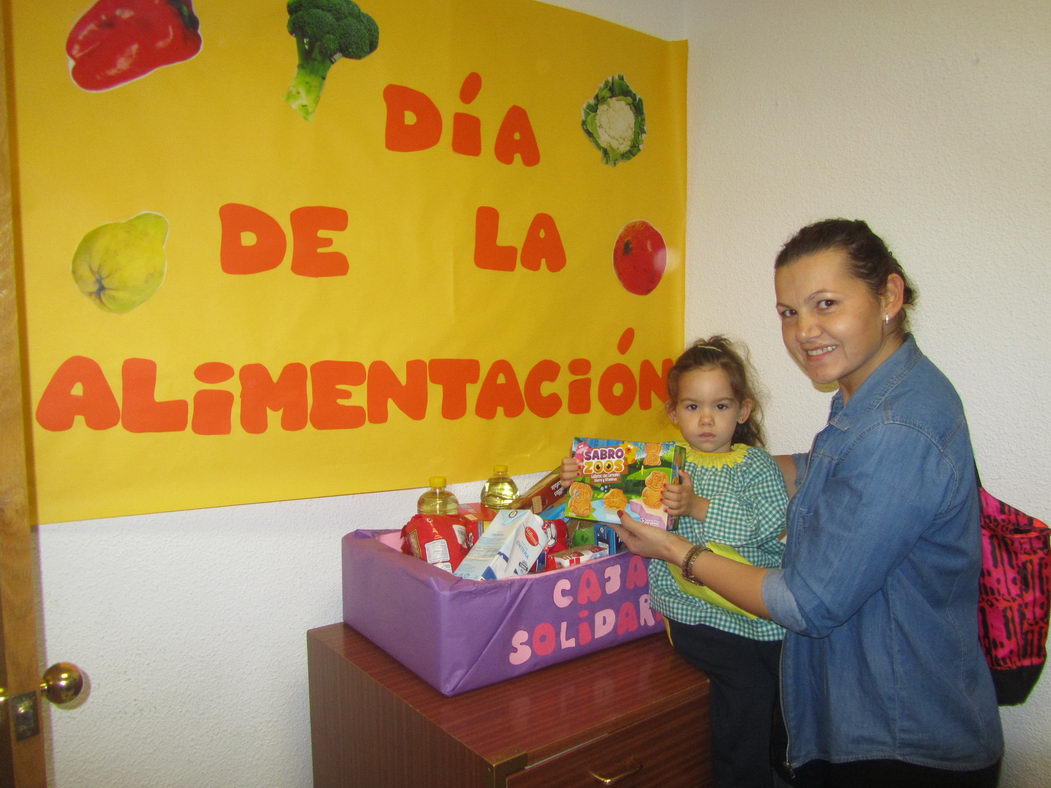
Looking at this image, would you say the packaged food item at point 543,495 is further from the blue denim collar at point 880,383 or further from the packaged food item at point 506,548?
the blue denim collar at point 880,383

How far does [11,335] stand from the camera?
807 millimetres

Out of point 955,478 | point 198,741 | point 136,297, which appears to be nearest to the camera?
point 955,478

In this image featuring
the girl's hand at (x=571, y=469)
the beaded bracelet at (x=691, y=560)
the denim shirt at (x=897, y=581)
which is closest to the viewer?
the denim shirt at (x=897, y=581)

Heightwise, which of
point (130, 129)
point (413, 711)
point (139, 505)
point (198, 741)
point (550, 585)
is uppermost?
point (130, 129)

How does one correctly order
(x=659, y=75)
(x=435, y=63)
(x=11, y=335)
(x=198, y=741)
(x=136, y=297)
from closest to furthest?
(x=11, y=335)
(x=136, y=297)
(x=198, y=741)
(x=435, y=63)
(x=659, y=75)

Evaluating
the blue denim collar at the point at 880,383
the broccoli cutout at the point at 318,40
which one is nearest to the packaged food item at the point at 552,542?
the blue denim collar at the point at 880,383

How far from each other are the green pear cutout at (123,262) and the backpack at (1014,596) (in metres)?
1.52

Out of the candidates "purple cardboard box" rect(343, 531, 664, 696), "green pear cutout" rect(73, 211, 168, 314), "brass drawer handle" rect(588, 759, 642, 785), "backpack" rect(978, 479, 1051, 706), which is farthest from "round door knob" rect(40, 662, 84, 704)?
"backpack" rect(978, 479, 1051, 706)

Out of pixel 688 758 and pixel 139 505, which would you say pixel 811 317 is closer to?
pixel 688 758

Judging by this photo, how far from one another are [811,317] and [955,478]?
0.32 meters

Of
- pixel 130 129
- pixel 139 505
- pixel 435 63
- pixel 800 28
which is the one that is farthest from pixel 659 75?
pixel 139 505

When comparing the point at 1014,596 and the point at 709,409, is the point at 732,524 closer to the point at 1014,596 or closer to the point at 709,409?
the point at 709,409

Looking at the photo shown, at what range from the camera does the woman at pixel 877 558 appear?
3.28 ft

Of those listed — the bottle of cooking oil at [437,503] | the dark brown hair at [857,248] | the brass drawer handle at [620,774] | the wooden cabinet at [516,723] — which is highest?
the dark brown hair at [857,248]
